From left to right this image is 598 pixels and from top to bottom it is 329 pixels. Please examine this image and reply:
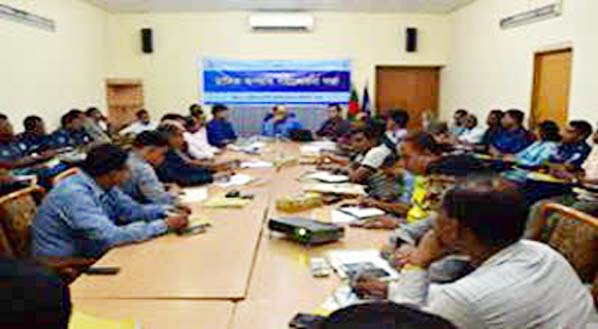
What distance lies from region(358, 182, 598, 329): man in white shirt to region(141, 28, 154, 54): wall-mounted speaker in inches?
348

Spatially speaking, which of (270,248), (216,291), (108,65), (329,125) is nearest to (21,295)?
(216,291)

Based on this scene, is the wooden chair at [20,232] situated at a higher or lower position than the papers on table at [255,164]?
higher

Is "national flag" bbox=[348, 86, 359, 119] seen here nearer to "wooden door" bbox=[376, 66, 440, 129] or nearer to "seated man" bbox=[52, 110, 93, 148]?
"wooden door" bbox=[376, 66, 440, 129]

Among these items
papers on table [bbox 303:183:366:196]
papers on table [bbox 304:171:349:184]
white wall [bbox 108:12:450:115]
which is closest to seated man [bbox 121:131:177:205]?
papers on table [bbox 303:183:366:196]

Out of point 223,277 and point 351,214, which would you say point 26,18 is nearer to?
point 351,214

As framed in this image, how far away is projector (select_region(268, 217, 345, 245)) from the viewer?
2635 mm

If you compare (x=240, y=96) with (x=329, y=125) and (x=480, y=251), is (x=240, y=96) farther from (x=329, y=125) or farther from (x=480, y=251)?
(x=480, y=251)

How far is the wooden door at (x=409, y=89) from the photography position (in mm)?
10055

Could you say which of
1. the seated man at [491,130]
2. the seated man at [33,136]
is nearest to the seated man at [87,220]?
the seated man at [33,136]

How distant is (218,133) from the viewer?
25.8 ft

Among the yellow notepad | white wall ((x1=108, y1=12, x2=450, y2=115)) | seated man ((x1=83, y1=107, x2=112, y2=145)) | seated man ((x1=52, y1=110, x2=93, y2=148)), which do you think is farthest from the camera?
white wall ((x1=108, y1=12, x2=450, y2=115))

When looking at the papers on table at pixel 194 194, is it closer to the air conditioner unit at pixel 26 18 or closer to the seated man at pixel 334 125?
the air conditioner unit at pixel 26 18

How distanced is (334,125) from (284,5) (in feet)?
6.95

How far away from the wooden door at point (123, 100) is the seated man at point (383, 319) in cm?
958
